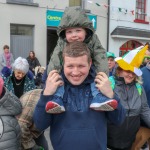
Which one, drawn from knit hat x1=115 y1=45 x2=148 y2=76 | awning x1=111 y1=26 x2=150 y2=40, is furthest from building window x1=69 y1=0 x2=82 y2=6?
knit hat x1=115 y1=45 x2=148 y2=76

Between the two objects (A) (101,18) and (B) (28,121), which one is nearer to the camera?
(B) (28,121)

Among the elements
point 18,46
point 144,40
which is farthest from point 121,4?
point 18,46

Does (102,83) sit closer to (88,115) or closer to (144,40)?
(88,115)

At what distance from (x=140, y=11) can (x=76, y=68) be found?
719 inches

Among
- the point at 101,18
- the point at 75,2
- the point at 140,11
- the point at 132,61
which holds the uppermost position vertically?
the point at 75,2

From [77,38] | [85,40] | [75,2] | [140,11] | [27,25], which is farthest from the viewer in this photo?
[140,11]

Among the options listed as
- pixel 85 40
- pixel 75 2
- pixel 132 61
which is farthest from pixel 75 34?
pixel 75 2

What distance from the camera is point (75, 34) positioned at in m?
2.67

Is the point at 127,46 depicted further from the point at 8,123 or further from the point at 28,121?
the point at 8,123

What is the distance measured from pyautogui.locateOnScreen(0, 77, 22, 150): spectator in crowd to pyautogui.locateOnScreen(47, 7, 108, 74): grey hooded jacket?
1.45ft

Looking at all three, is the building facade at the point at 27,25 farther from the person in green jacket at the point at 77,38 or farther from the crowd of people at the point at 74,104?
the person in green jacket at the point at 77,38

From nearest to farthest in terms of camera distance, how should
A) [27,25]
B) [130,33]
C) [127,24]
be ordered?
[27,25], [130,33], [127,24]

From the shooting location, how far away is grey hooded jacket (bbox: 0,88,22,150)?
266 centimetres

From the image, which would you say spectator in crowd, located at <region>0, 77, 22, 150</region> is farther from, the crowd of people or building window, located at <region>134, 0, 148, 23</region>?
building window, located at <region>134, 0, 148, 23</region>
